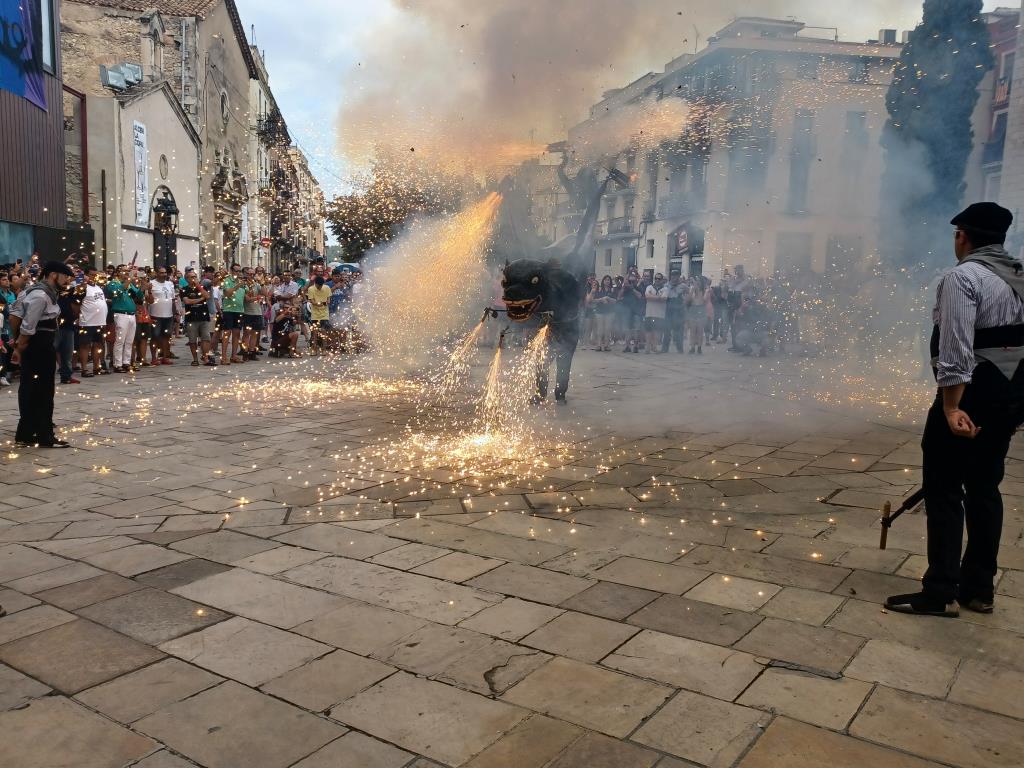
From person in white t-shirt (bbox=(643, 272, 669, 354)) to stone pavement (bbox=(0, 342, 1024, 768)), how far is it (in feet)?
34.2

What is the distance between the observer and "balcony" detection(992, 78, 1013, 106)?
21.3 m

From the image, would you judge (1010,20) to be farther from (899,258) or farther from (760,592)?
(760,592)

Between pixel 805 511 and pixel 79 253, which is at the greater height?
pixel 79 253

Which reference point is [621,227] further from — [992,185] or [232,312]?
[232,312]

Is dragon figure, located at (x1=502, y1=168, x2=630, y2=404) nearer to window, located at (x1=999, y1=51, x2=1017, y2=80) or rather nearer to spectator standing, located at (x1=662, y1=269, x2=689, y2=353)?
spectator standing, located at (x1=662, y1=269, x2=689, y2=353)

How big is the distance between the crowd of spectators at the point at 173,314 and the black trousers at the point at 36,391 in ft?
10.9

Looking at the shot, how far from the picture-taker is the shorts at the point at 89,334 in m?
11.3

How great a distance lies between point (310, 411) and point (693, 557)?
18.4 feet

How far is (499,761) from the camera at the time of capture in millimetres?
2205

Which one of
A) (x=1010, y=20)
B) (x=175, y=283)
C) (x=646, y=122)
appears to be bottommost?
(x=175, y=283)

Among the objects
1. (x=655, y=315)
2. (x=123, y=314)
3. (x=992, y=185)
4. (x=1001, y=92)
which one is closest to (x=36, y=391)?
(x=123, y=314)

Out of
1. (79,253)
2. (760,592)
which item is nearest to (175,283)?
(79,253)

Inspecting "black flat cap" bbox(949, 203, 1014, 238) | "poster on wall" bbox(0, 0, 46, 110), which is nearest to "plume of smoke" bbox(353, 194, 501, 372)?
Answer: "poster on wall" bbox(0, 0, 46, 110)

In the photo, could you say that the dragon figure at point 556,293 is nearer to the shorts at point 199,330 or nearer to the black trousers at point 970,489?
the black trousers at point 970,489
